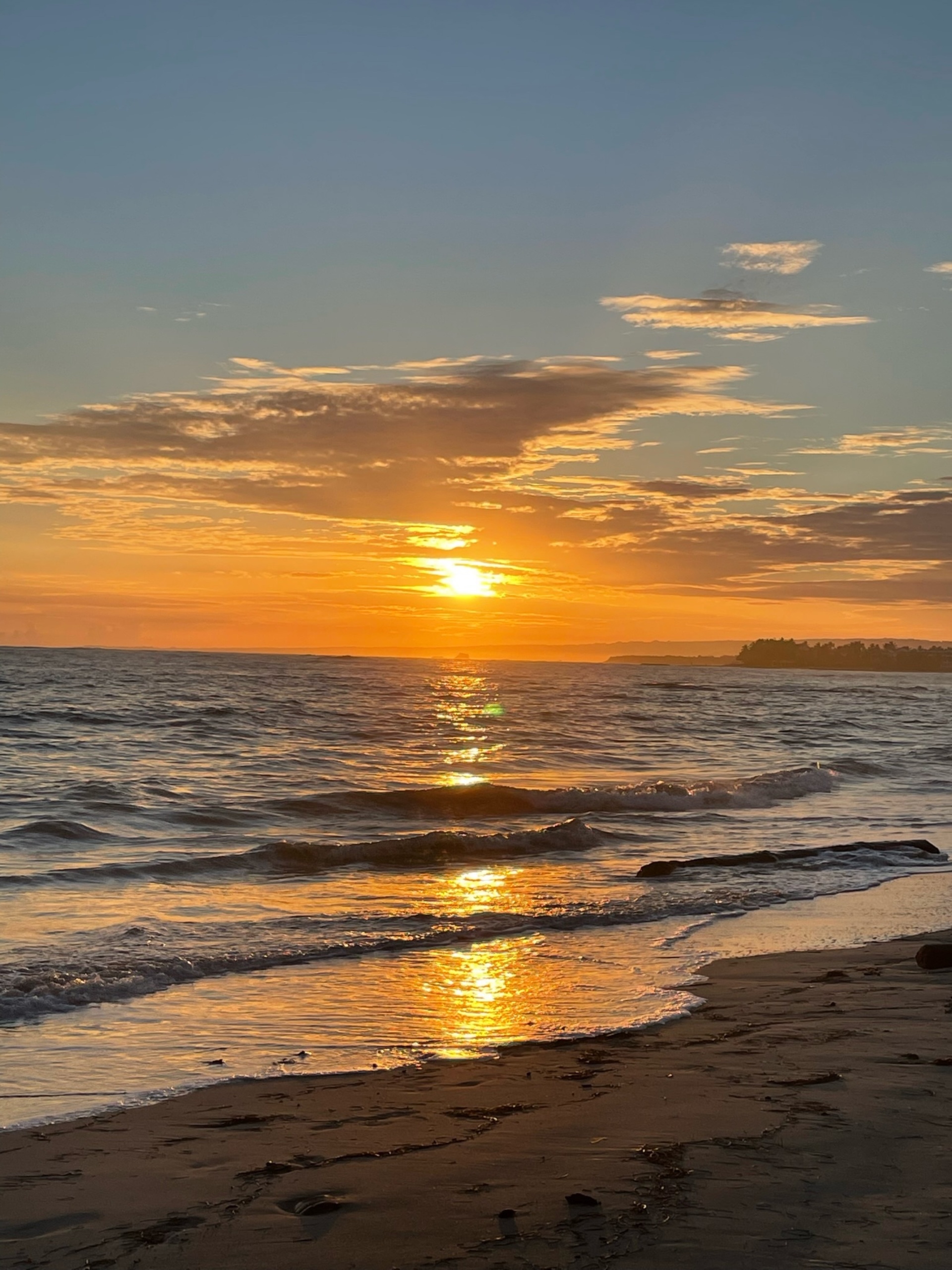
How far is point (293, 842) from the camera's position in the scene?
17.8 meters

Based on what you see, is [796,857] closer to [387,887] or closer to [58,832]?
[387,887]

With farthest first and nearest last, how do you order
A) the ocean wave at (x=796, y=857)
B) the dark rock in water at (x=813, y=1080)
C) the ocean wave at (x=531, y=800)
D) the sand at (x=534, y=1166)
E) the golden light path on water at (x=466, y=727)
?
the golden light path on water at (x=466, y=727)
the ocean wave at (x=531, y=800)
the ocean wave at (x=796, y=857)
the dark rock in water at (x=813, y=1080)
the sand at (x=534, y=1166)

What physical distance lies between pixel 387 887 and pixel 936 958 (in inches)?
293

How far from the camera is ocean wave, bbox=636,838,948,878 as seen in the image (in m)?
16.0

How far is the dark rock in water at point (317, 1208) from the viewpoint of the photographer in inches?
184

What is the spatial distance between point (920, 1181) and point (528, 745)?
1332 inches

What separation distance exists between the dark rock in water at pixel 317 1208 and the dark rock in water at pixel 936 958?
692 centimetres

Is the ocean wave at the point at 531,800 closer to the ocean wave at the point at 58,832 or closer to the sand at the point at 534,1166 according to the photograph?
the ocean wave at the point at 58,832

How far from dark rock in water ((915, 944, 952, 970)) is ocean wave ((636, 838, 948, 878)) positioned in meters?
5.86

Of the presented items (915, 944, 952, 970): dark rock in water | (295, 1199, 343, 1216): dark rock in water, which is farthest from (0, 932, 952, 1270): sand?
(915, 944, 952, 970): dark rock in water

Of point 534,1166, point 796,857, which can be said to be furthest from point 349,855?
point 534,1166

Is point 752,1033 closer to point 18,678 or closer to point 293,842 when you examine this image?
point 293,842

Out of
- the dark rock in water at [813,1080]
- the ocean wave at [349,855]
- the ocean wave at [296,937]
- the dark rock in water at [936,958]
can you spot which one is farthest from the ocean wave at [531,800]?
the dark rock in water at [813,1080]

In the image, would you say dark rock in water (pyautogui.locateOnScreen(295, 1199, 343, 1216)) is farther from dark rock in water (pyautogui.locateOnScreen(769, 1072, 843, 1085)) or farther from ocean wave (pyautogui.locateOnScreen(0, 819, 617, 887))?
ocean wave (pyautogui.locateOnScreen(0, 819, 617, 887))
